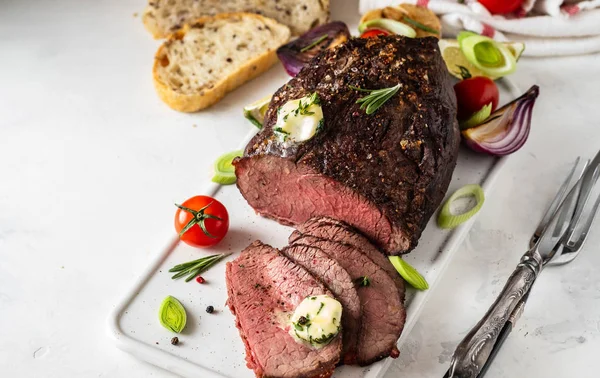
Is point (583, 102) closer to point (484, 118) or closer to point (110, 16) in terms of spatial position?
point (484, 118)

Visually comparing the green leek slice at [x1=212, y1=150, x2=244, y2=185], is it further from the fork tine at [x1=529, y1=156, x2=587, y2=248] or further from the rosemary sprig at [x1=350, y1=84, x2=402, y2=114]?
the fork tine at [x1=529, y1=156, x2=587, y2=248]

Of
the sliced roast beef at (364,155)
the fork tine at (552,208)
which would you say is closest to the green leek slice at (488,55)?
the fork tine at (552,208)

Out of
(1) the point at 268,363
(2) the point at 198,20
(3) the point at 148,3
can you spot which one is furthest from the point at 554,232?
(3) the point at 148,3

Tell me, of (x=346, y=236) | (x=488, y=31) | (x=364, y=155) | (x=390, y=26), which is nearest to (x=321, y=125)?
(x=364, y=155)

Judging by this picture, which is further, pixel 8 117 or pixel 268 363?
pixel 8 117

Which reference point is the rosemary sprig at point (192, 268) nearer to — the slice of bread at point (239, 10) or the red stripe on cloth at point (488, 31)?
the slice of bread at point (239, 10)
